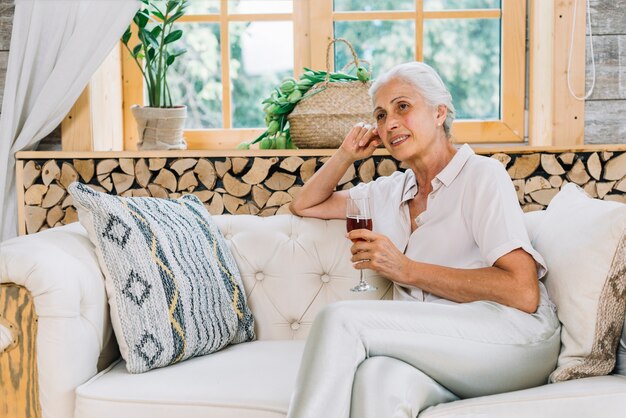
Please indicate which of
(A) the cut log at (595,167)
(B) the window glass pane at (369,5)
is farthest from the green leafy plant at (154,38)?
(A) the cut log at (595,167)

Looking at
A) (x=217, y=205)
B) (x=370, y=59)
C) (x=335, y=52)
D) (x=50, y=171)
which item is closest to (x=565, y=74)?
(x=370, y=59)

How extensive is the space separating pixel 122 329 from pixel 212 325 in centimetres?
25

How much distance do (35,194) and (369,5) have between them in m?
1.59

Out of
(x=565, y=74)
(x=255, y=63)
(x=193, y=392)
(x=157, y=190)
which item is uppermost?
(x=255, y=63)

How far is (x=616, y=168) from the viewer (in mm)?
2676

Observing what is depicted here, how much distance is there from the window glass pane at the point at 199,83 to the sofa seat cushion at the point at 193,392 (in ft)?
5.26

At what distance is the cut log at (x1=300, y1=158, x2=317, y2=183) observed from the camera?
106 inches

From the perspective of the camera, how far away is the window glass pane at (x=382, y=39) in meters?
3.27

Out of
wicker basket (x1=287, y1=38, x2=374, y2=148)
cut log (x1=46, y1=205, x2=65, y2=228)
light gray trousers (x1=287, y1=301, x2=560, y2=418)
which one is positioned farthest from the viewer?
cut log (x1=46, y1=205, x2=65, y2=228)

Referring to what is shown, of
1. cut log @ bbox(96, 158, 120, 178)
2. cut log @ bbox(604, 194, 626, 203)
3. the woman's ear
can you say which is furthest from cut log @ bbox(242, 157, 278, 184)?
cut log @ bbox(604, 194, 626, 203)

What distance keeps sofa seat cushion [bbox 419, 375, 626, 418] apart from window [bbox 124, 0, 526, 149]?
1786mm

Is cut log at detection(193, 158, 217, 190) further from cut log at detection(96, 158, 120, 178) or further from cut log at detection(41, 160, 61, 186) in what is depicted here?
cut log at detection(41, 160, 61, 186)

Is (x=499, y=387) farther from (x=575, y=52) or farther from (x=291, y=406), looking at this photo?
(x=575, y=52)

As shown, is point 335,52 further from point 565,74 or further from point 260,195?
point 565,74
